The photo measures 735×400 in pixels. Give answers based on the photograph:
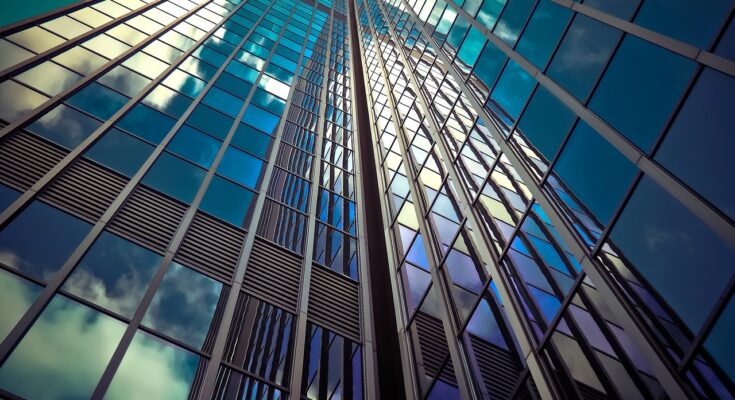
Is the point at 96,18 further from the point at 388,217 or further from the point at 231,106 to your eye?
the point at 388,217

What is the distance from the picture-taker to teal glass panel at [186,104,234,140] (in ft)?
71.1

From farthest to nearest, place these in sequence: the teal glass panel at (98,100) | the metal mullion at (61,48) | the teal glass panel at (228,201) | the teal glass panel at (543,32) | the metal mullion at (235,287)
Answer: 1. the teal glass panel at (98,100)
2. the teal glass panel at (228,201)
3. the metal mullion at (61,48)
4. the teal glass panel at (543,32)
5. the metal mullion at (235,287)

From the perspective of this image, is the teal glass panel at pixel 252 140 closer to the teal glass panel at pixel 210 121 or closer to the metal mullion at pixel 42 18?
the teal glass panel at pixel 210 121

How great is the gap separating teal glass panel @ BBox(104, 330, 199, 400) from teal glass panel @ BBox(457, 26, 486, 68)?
1461cm

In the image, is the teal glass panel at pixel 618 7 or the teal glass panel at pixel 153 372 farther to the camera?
the teal glass panel at pixel 618 7

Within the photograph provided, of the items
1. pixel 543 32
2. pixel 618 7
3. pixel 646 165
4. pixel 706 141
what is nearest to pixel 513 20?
pixel 543 32

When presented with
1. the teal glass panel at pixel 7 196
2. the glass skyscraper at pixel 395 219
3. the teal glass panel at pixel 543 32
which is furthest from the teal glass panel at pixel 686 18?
the teal glass panel at pixel 7 196

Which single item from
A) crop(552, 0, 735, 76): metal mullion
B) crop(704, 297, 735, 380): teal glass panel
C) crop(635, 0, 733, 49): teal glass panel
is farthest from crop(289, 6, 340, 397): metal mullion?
crop(635, 0, 733, 49): teal glass panel

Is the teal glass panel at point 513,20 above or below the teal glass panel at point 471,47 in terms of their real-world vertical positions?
above

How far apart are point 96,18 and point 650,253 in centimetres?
2395

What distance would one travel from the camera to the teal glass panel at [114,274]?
12562 mm

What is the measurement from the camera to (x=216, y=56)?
2831 cm

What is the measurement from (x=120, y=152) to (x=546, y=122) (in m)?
13.3

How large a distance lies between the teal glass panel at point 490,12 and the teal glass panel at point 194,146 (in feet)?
37.1
